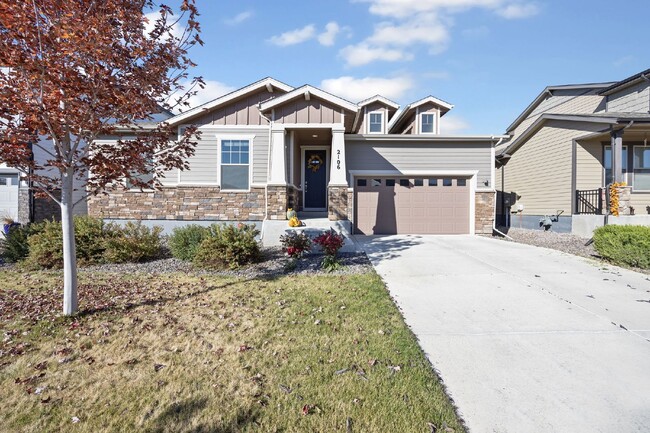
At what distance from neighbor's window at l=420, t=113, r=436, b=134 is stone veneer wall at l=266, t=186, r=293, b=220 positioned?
9.59m

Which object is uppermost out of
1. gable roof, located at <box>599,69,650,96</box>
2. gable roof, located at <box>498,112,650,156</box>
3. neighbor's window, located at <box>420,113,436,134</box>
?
gable roof, located at <box>599,69,650,96</box>

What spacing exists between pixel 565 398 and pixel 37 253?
9.79 metres

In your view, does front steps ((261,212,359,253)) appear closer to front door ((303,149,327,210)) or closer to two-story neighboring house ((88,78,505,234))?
two-story neighboring house ((88,78,505,234))

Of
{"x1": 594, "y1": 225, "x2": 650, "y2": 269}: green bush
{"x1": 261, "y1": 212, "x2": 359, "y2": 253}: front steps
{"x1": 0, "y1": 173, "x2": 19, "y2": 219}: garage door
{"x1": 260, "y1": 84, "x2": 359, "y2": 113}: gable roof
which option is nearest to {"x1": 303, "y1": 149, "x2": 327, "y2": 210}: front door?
{"x1": 260, "y1": 84, "x2": 359, "y2": 113}: gable roof

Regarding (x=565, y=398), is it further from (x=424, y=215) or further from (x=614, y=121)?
(x=614, y=121)

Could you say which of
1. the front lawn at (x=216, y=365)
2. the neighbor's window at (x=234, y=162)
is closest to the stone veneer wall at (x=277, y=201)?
the neighbor's window at (x=234, y=162)

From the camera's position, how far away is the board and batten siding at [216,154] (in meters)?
11.9

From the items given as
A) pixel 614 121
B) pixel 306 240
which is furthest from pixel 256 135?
pixel 614 121

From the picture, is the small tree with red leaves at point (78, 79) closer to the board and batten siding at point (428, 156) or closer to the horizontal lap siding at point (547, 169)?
the board and batten siding at point (428, 156)

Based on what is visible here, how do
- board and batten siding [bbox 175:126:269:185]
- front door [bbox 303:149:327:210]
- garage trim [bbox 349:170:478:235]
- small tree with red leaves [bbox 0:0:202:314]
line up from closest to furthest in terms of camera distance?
small tree with red leaves [bbox 0:0:202:314]
board and batten siding [bbox 175:126:269:185]
garage trim [bbox 349:170:478:235]
front door [bbox 303:149:327:210]

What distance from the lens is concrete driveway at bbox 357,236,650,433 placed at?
2.74 m

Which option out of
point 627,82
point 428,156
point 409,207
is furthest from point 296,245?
point 627,82

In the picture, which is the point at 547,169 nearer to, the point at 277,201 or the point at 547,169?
the point at 547,169

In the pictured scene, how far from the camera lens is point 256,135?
1191 centimetres
